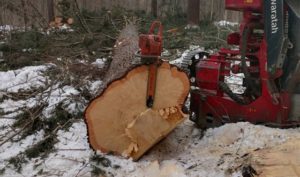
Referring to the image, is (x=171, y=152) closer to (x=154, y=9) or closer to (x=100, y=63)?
(x=100, y=63)

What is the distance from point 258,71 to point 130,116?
5.60ft

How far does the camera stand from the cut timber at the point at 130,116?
5.50 meters

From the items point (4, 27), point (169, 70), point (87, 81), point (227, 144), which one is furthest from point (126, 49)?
point (4, 27)

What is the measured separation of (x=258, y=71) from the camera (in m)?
5.93

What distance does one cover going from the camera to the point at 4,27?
14406 mm

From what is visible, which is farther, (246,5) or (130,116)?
(246,5)

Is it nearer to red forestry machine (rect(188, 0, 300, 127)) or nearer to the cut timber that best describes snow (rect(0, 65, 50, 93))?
the cut timber

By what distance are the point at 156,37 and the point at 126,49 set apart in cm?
202

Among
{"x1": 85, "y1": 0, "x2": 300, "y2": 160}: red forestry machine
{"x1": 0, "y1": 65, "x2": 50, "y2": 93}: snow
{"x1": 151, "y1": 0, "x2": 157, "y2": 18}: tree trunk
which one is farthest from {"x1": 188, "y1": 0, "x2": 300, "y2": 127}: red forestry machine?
{"x1": 151, "y1": 0, "x2": 157, "y2": 18}: tree trunk

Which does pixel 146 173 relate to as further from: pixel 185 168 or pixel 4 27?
pixel 4 27

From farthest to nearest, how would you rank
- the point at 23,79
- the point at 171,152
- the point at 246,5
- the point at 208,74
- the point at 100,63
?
the point at 100,63 < the point at 23,79 < the point at 208,74 < the point at 171,152 < the point at 246,5

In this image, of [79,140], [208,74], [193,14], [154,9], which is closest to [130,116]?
[79,140]

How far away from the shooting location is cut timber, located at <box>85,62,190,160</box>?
5496 mm

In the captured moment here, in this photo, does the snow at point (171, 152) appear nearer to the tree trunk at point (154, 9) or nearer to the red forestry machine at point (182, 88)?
the red forestry machine at point (182, 88)
